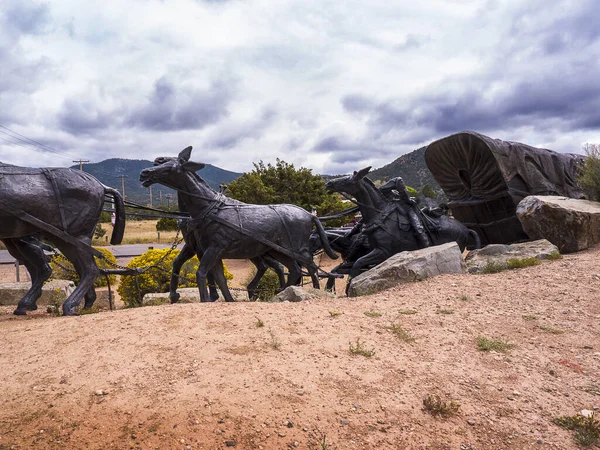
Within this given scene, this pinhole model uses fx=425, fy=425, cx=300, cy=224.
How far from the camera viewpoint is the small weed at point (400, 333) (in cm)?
437

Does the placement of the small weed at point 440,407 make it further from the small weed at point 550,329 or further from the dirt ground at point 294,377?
the small weed at point 550,329

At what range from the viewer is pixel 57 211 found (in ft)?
17.2

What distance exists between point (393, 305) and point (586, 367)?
225cm

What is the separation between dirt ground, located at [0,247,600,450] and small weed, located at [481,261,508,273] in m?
2.07

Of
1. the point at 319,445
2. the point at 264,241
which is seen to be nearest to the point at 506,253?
the point at 264,241

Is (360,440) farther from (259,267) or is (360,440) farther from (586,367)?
(259,267)

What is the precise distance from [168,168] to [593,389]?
17.9 feet

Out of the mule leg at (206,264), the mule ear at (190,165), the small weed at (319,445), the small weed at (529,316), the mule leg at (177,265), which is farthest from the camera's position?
the mule leg at (177,265)

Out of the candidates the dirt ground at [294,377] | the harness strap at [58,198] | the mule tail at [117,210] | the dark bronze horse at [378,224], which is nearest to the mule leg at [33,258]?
the dirt ground at [294,377]

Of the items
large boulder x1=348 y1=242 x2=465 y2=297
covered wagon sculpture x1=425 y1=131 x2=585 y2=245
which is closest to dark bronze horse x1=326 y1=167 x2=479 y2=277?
large boulder x1=348 y1=242 x2=465 y2=297

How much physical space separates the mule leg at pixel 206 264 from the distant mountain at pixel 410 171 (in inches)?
2992

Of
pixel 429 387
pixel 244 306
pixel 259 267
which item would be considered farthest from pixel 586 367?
pixel 259 267

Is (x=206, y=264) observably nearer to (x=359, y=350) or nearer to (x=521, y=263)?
(x=359, y=350)

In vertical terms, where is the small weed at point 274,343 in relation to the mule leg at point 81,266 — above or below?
below
